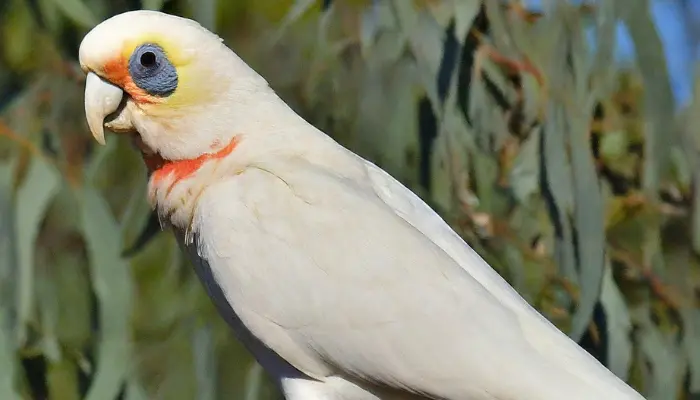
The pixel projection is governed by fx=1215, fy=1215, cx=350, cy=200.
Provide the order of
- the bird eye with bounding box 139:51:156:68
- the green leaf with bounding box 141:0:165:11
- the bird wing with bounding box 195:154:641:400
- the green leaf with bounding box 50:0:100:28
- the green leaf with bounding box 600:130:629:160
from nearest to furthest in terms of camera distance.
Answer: the bird wing with bounding box 195:154:641:400 < the bird eye with bounding box 139:51:156:68 < the green leaf with bounding box 141:0:165:11 < the green leaf with bounding box 50:0:100:28 < the green leaf with bounding box 600:130:629:160

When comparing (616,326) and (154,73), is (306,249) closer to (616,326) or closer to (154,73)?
(154,73)

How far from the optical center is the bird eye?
140 centimetres

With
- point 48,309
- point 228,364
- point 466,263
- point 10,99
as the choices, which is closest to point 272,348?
point 466,263

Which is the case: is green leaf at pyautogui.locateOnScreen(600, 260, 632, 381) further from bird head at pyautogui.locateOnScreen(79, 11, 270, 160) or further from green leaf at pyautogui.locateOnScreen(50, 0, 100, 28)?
green leaf at pyautogui.locateOnScreen(50, 0, 100, 28)

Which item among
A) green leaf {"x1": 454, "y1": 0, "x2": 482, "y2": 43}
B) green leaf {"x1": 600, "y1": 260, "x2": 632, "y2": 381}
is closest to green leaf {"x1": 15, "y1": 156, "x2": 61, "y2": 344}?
green leaf {"x1": 454, "y1": 0, "x2": 482, "y2": 43}

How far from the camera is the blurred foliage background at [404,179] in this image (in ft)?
5.68

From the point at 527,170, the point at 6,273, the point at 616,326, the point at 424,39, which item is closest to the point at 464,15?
the point at 424,39

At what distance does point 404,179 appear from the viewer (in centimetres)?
185

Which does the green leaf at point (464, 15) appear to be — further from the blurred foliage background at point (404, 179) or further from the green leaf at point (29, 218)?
the green leaf at point (29, 218)

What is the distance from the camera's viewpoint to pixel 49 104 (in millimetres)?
1836

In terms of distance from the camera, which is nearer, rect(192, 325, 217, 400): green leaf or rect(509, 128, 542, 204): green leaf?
rect(192, 325, 217, 400): green leaf

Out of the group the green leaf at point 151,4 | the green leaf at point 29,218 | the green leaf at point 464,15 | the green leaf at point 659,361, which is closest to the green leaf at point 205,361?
the green leaf at point 29,218

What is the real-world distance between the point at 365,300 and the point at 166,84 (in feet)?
1.14

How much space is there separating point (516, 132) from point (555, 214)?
259 mm
